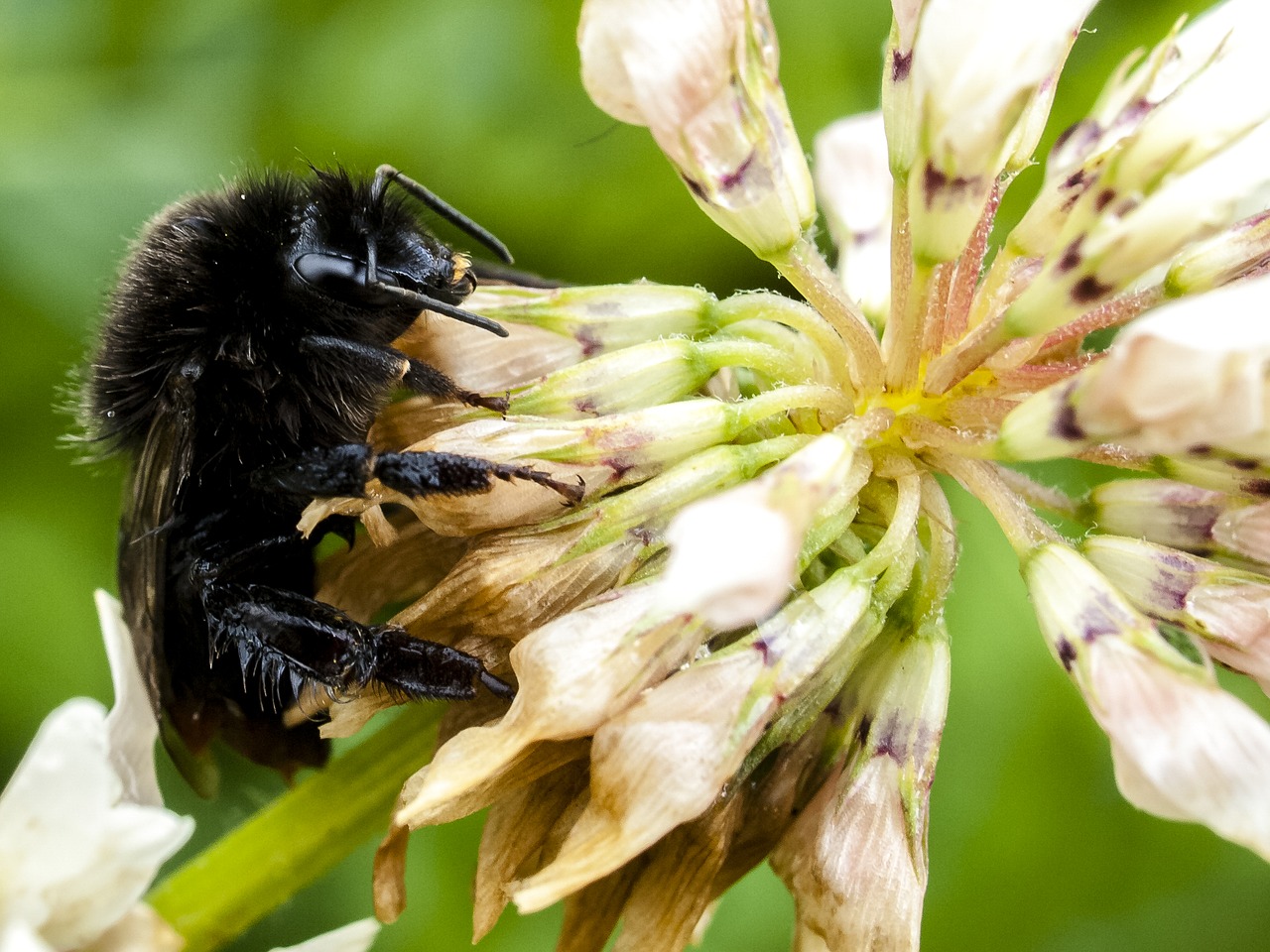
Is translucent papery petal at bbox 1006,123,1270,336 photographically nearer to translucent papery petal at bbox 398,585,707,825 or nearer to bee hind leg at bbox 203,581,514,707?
translucent papery petal at bbox 398,585,707,825

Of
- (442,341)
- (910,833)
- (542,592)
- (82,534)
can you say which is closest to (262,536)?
(442,341)

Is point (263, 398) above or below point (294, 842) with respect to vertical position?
above

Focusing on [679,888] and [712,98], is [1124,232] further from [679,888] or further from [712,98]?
[679,888]

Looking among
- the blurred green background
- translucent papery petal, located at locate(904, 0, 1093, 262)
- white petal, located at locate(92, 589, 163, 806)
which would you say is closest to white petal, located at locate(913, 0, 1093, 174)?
translucent papery petal, located at locate(904, 0, 1093, 262)

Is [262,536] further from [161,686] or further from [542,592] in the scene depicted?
[542,592]

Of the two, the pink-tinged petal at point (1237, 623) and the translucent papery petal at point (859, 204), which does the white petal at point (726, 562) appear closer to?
the pink-tinged petal at point (1237, 623)

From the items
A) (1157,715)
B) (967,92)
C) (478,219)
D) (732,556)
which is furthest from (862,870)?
(478,219)
